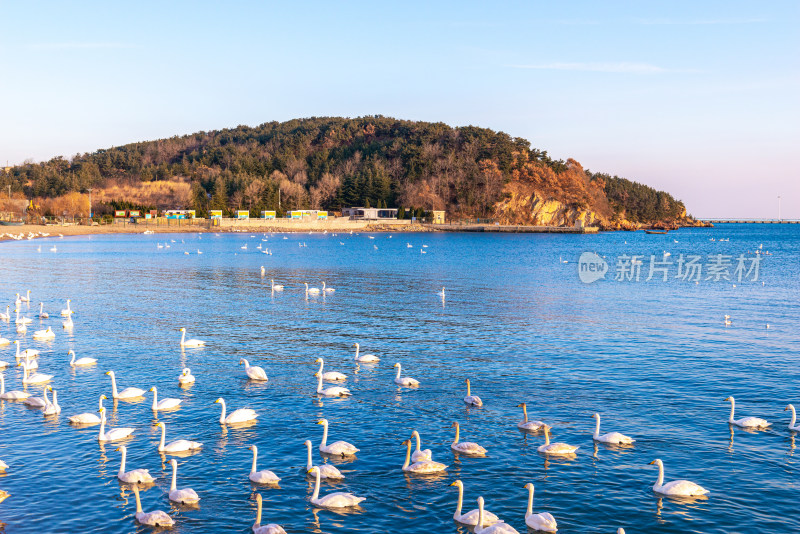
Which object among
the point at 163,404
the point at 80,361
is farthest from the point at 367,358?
the point at 80,361

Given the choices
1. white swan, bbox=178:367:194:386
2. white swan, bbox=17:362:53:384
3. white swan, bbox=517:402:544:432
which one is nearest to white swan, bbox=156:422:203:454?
white swan, bbox=178:367:194:386

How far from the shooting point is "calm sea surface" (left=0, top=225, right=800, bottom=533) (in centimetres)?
1479

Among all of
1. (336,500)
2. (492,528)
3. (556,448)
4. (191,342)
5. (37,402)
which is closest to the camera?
(492,528)

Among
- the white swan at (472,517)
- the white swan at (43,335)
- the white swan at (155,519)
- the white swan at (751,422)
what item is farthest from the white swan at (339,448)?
the white swan at (43,335)

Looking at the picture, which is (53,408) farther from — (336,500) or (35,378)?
(336,500)

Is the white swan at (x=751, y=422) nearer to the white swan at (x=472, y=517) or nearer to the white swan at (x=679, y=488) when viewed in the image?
the white swan at (x=679, y=488)

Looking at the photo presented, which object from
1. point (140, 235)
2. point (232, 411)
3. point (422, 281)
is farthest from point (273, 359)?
point (140, 235)

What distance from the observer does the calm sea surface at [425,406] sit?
48.5 feet

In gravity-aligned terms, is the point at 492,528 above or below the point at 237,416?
below

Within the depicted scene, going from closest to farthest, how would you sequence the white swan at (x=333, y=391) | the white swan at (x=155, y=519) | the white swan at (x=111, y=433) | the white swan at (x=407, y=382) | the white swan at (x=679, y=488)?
the white swan at (x=155, y=519)
the white swan at (x=679, y=488)
the white swan at (x=111, y=433)
the white swan at (x=333, y=391)
the white swan at (x=407, y=382)

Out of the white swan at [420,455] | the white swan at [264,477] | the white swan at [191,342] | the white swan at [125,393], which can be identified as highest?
the white swan at [191,342]

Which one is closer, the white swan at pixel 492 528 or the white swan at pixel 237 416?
the white swan at pixel 492 528

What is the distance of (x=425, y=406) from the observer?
2206 centimetres

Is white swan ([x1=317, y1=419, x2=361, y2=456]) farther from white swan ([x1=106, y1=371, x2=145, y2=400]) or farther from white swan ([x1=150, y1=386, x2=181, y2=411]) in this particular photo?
white swan ([x1=106, y1=371, x2=145, y2=400])
